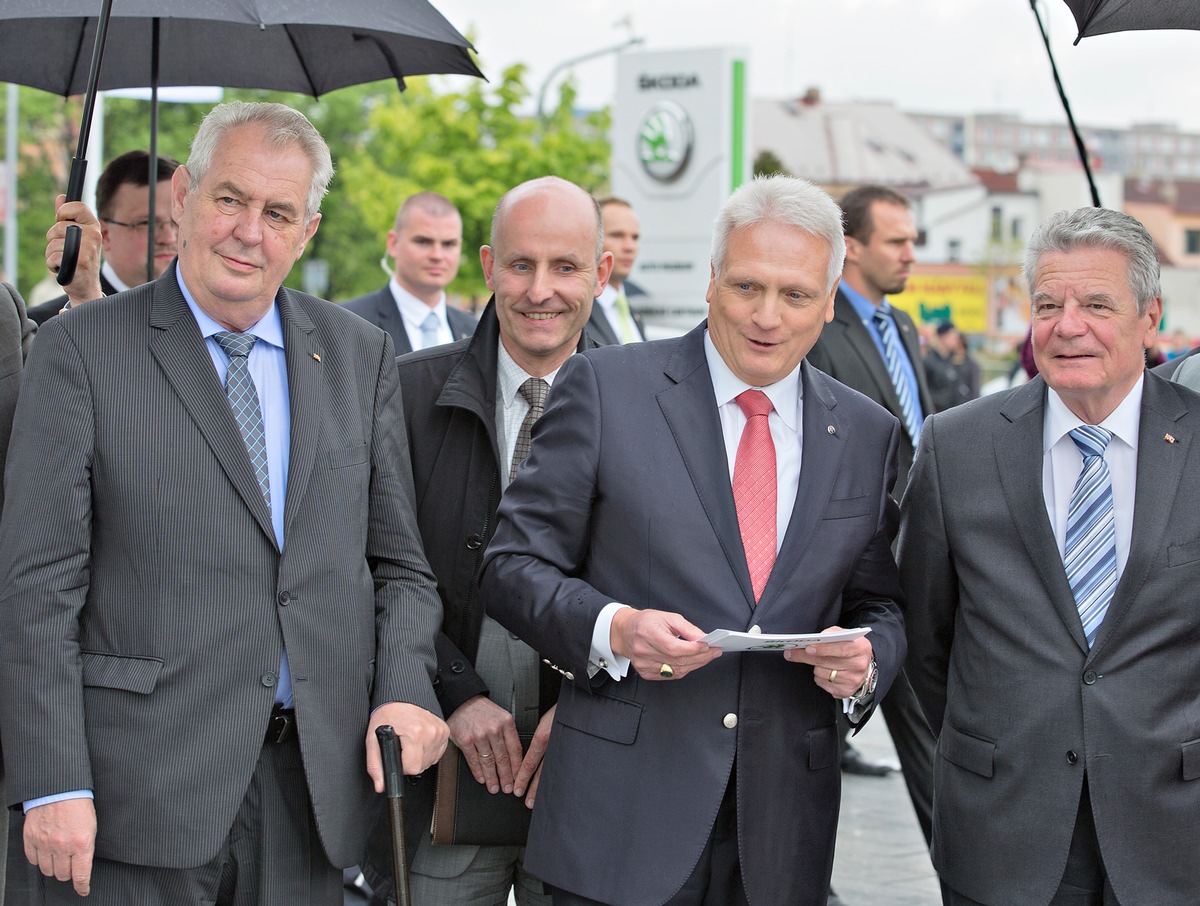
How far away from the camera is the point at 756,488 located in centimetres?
312

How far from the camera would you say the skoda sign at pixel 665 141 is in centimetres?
1529

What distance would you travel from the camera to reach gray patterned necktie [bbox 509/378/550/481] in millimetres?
3715

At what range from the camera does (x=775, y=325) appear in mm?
3039

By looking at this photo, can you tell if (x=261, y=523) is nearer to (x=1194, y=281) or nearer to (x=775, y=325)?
(x=775, y=325)

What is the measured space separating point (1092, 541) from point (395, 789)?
66.4 inches

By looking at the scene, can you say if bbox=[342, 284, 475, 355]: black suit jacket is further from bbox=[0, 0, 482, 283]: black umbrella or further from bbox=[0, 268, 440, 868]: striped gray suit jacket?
bbox=[0, 268, 440, 868]: striped gray suit jacket

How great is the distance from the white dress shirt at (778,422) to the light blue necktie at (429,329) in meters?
5.13

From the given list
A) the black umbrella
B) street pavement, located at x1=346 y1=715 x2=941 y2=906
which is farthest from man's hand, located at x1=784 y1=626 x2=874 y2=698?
street pavement, located at x1=346 y1=715 x2=941 y2=906

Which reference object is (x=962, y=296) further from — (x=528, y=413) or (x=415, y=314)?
(x=528, y=413)

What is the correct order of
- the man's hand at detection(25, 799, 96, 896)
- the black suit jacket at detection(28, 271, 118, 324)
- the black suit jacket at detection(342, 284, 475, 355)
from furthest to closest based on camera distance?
the black suit jacket at detection(342, 284, 475, 355) → the black suit jacket at detection(28, 271, 118, 324) → the man's hand at detection(25, 799, 96, 896)

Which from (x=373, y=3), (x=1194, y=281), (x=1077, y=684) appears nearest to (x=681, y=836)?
(x=1077, y=684)

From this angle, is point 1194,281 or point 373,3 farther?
point 1194,281

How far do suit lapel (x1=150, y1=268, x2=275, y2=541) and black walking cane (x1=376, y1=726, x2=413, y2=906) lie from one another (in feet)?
1.70

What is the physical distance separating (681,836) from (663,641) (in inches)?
20.4
